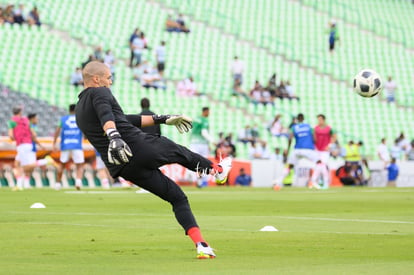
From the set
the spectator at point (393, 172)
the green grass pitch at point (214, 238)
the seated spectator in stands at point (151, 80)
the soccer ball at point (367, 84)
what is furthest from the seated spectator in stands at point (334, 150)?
the soccer ball at point (367, 84)

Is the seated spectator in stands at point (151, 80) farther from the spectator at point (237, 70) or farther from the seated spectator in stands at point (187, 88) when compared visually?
the spectator at point (237, 70)

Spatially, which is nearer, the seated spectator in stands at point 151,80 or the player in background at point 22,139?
the player in background at point 22,139

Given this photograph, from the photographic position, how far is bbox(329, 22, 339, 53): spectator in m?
48.7

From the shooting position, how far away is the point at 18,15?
40438mm

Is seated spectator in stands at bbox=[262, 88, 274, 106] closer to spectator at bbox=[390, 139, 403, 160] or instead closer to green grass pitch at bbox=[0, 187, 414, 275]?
spectator at bbox=[390, 139, 403, 160]

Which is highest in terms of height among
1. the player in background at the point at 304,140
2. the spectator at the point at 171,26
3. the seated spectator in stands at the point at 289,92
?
the spectator at the point at 171,26

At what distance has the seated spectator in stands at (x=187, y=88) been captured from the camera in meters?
40.5

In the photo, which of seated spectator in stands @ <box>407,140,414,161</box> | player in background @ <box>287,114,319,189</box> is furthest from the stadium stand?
player in background @ <box>287,114,319,189</box>

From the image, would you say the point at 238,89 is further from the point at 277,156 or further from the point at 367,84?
the point at 367,84

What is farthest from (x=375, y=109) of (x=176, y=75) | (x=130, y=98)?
(x=130, y=98)

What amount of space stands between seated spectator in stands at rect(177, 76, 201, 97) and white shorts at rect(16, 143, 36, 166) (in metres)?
14.1

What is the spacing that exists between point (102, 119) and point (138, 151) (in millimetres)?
496

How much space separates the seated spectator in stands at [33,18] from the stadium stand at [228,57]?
15.7 inches

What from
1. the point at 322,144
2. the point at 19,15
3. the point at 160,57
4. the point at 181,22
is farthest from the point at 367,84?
the point at 181,22
